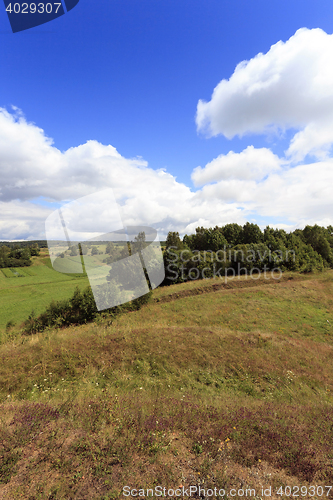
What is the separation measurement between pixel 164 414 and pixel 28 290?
6606 centimetres

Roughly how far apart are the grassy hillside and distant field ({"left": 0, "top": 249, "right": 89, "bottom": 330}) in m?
22.7

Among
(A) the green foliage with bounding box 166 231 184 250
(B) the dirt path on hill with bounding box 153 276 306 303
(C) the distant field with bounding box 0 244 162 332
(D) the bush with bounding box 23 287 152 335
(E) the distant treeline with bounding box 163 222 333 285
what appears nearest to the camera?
(D) the bush with bounding box 23 287 152 335

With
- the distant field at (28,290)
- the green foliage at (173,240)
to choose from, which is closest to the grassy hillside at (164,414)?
the distant field at (28,290)

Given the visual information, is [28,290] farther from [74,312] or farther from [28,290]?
[74,312]

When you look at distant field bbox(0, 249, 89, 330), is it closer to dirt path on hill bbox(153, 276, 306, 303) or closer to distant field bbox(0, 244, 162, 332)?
distant field bbox(0, 244, 162, 332)

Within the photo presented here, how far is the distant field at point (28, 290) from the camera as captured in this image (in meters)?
41.1

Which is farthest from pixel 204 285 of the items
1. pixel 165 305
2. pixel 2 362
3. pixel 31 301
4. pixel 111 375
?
pixel 31 301

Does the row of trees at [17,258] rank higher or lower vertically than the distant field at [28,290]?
higher

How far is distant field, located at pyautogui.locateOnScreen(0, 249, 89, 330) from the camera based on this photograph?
135 ft

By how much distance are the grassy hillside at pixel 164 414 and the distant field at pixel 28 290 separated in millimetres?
22678

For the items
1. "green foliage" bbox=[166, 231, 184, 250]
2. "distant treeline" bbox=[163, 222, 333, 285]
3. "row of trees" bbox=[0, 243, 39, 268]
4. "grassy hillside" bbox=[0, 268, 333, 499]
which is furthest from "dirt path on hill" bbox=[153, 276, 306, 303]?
"row of trees" bbox=[0, 243, 39, 268]

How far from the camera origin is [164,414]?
5859 millimetres

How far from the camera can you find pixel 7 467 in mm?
3723

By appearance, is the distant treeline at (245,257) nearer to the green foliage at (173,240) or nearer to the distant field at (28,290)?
the green foliage at (173,240)
